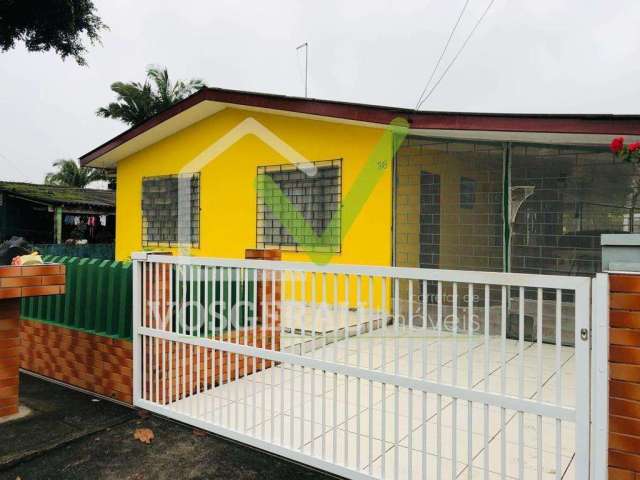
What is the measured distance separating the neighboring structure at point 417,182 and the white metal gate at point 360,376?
198 cm

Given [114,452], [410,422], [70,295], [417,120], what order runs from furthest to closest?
[417,120] < [70,295] < [114,452] < [410,422]

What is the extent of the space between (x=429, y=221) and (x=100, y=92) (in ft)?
80.5

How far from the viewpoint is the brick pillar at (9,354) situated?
3.67 metres

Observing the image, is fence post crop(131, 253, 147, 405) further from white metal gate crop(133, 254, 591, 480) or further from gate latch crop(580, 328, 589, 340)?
gate latch crop(580, 328, 589, 340)

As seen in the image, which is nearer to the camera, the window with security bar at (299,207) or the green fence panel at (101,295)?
the green fence panel at (101,295)

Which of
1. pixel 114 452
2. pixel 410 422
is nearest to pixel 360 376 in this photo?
pixel 410 422

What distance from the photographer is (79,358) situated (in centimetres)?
435

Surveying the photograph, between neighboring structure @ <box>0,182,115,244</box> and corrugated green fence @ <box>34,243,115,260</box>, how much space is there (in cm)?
218

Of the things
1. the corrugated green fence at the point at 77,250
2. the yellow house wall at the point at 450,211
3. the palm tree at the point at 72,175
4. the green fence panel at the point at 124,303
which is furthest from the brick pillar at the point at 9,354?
the palm tree at the point at 72,175

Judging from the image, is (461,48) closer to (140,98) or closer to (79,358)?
(79,358)

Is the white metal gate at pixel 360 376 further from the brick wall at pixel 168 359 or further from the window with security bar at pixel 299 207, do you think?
the window with security bar at pixel 299 207

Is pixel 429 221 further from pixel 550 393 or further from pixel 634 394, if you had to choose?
pixel 634 394

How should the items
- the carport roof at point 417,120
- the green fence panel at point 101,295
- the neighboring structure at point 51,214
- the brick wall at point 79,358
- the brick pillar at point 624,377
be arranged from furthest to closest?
1. the neighboring structure at point 51,214
2. the carport roof at point 417,120
3. the green fence panel at point 101,295
4. the brick wall at point 79,358
5. the brick pillar at point 624,377

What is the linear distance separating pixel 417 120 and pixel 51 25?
1251cm
